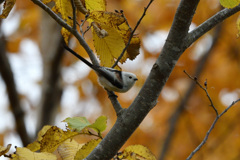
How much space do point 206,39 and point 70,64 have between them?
3.36m

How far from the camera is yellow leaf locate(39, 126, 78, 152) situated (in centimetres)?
174

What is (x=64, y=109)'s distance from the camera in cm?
926

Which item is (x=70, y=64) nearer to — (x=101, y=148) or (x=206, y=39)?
(x=206, y=39)

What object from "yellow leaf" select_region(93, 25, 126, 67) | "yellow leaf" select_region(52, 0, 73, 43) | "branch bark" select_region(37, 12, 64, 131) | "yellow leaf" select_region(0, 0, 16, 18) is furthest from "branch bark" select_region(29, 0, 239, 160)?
"branch bark" select_region(37, 12, 64, 131)

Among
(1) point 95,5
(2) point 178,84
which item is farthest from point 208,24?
(2) point 178,84

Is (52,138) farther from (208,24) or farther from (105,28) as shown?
(208,24)

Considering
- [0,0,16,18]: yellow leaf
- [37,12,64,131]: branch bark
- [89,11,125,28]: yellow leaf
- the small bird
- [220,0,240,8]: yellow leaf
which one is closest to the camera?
[220,0,240,8]: yellow leaf

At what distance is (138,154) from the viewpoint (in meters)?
1.83

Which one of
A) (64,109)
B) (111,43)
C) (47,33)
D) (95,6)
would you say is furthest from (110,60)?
(64,109)

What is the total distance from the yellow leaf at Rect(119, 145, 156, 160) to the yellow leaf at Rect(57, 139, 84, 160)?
1.04 feet

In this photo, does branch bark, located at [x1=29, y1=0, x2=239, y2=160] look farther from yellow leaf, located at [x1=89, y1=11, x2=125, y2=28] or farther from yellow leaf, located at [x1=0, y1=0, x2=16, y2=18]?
yellow leaf, located at [x1=0, y1=0, x2=16, y2=18]

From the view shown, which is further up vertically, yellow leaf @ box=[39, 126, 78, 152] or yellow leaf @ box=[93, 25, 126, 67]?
yellow leaf @ box=[93, 25, 126, 67]

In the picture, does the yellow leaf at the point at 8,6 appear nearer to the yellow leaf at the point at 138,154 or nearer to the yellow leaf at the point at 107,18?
the yellow leaf at the point at 107,18

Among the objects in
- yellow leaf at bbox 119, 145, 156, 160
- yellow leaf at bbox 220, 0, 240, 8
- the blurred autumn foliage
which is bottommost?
yellow leaf at bbox 119, 145, 156, 160
